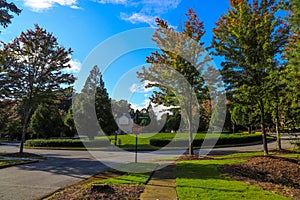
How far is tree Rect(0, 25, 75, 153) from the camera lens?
1622 centimetres

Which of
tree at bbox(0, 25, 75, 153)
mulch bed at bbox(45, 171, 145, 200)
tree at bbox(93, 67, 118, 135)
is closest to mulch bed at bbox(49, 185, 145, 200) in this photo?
mulch bed at bbox(45, 171, 145, 200)

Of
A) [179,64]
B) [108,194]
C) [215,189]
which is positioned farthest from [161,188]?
[179,64]

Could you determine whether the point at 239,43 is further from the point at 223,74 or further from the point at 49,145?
the point at 49,145

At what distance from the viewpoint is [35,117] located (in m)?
33.1

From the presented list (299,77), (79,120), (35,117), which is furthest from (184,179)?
(35,117)

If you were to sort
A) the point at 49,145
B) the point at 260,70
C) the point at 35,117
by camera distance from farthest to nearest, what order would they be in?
the point at 35,117 < the point at 49,145 < the point at 260,70

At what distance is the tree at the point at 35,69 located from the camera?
53.2 feet

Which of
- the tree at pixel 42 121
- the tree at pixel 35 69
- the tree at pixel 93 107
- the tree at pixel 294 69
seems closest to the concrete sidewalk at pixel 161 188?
the tree at pixel 294 69

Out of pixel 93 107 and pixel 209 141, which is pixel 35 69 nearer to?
pixel 93 107

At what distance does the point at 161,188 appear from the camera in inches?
248

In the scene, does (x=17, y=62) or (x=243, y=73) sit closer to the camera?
(x=243, y=73)

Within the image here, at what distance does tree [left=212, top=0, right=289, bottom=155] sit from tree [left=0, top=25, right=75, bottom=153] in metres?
11.8

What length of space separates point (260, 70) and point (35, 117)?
3133cm

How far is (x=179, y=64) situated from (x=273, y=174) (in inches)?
304
